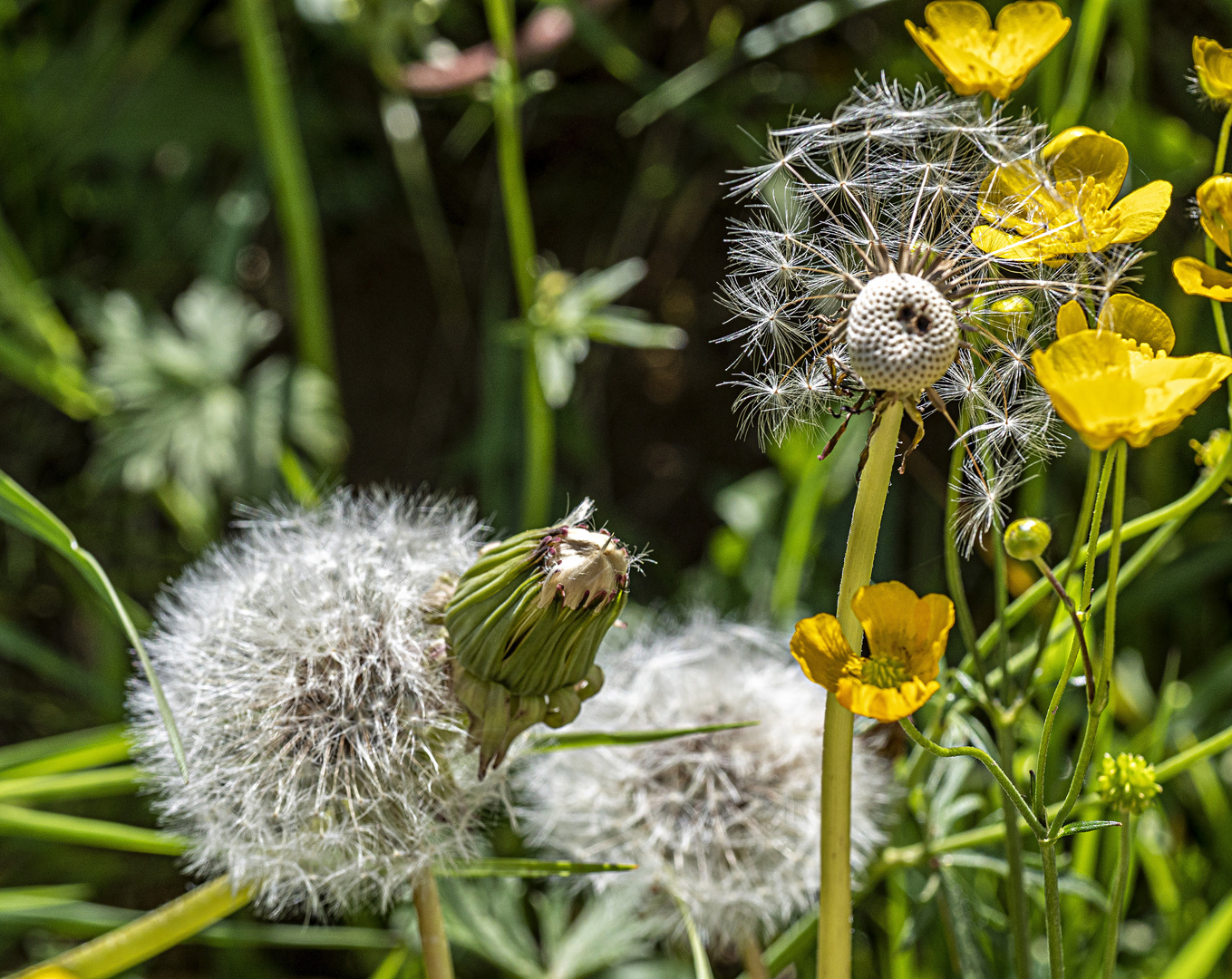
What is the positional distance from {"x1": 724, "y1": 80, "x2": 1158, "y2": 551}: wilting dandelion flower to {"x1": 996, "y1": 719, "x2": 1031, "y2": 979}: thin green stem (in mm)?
204

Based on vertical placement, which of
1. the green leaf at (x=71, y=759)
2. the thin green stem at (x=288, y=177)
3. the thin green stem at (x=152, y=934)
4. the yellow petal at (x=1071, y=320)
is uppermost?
the thin green stem at (x=288, y=177)

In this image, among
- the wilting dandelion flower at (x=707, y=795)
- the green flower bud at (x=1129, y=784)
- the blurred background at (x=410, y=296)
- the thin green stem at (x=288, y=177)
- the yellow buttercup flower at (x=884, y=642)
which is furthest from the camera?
the blurred background at (x=410, y=296)

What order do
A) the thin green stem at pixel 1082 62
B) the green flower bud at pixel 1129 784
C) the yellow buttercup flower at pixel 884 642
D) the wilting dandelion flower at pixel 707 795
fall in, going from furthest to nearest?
the thin green stem at pixel 1082 62, the wilting dandelion flower at pixel 707 795, the green flower bud at pixel 1129 784, the yellow buttercup flower at pixel 884 642

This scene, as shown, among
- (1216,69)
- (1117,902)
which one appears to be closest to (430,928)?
(1117,902)

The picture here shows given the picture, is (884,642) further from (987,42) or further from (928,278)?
(987,42)

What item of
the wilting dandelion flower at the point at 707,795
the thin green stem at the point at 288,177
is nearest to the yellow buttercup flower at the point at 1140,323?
the wilting dandelion flower at the point at 707,795

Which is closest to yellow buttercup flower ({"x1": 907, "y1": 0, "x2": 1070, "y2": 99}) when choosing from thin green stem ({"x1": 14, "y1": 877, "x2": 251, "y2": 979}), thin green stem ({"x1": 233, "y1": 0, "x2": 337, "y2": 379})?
thin green stem ({"x1": 14, "y1": 877, "x2": 251, "y2": 979})

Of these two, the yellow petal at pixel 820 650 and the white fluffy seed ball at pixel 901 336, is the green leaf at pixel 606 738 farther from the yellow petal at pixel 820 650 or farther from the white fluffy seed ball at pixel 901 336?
the white fluffy seed ball at pixel 901 336

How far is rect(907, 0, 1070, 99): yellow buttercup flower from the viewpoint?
2.59ft

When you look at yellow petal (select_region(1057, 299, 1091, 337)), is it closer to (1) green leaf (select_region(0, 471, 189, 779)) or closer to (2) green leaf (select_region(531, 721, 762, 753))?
(2) green leaf (select_region(531, 721, 762, 753))

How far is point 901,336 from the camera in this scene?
65 cm

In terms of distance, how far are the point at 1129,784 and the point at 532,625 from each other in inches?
18.4

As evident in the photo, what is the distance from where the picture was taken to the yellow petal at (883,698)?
649 mm

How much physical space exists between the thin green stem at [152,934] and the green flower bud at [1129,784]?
707 mm
